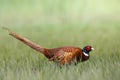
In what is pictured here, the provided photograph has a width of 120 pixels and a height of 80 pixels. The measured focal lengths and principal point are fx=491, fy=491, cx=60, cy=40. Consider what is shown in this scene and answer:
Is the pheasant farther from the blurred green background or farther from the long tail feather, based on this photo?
the blurred green background

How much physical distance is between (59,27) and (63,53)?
0.24m

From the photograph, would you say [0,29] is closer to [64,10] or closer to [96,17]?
[64,10]

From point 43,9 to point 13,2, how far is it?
0.18m

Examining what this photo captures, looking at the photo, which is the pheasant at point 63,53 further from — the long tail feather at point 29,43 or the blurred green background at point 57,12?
the blurred green background at point 57,12

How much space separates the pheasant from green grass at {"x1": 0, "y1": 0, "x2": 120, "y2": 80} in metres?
0.04

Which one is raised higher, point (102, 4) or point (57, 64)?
point (102, 4)

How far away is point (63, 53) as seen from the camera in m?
2.65

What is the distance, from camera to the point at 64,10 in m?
2.87

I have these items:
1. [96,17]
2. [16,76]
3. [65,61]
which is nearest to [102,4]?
[96,17]

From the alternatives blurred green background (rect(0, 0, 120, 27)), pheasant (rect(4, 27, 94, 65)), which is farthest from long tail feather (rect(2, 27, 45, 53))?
blurred green background (rect(0, 0, 120, 27))

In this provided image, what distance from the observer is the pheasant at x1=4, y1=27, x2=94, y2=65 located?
2.64 meters

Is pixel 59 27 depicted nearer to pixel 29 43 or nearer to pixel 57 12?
pixel 57 12

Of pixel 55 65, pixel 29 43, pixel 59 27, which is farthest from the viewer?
pixel 59 27

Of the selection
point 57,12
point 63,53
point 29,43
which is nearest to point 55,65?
point 63,53
